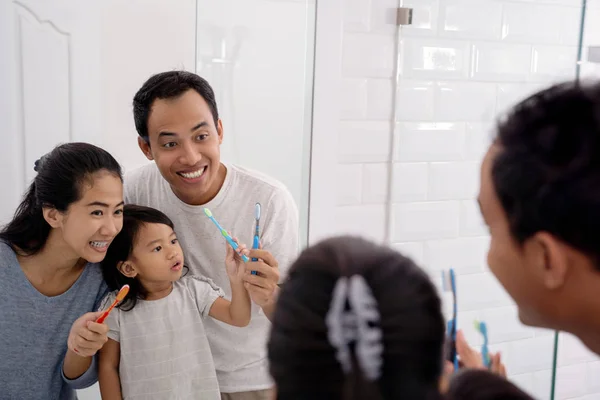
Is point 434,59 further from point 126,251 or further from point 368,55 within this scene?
point 126,251

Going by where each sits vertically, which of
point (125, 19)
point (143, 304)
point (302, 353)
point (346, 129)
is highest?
point (125, 19)

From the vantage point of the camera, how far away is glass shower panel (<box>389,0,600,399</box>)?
124cm

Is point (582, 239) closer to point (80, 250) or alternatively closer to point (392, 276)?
Result: point (392, 276)

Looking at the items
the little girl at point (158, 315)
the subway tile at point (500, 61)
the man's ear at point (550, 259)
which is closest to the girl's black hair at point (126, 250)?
the little girl at point (158, 315)

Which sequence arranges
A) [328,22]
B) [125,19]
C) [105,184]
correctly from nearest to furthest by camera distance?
1. [105,184]
2. [125,19]
3. [328,22]

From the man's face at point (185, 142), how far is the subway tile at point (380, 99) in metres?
0.36

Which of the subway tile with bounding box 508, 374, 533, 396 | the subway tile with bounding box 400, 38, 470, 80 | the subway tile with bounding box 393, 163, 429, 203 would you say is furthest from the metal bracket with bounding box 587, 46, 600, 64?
the subway tile with bounding box 508, 374, 533, 396

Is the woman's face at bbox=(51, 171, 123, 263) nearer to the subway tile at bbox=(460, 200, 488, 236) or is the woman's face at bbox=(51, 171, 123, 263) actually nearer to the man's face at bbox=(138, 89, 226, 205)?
the man's face at bbox=(138, 89, 226, 205)

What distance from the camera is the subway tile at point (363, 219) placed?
1.21 m

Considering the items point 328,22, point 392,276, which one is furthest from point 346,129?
point 392,276

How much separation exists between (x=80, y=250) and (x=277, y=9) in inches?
20.7

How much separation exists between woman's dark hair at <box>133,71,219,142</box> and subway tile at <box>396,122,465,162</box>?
42cm

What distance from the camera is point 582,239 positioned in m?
0.44

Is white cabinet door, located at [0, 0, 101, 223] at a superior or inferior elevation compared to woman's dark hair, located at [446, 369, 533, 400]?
superior
